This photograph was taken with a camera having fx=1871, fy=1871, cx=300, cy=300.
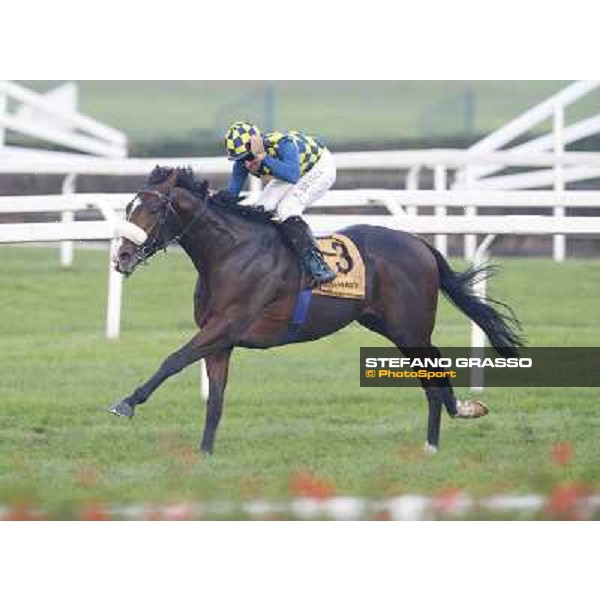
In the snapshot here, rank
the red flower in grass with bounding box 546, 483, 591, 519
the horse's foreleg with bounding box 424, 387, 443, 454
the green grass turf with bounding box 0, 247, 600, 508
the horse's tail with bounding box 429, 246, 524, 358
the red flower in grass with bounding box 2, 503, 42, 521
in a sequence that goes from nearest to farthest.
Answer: the red flower in grass with bounding box 546, 483, 591, 519 → the red flower in grass with bounding box 2, 503, 42, 521 → the green grass turf with bounding box 0, 247, 600, 508 → the horse's foreleg with bounding box 424, 387, 443, 454 → the horse's tail with bounding box 429, 246, 524, 358

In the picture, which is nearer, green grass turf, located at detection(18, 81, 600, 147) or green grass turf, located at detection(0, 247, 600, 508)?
green grass turf, located at detection(0, 247, 600, 508)

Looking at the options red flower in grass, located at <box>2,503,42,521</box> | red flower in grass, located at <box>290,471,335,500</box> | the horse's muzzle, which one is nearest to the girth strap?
the horse's muzzle

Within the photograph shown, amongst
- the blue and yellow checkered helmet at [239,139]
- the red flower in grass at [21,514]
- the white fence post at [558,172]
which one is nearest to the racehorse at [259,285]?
the blue and yellow checkered helmet at [239,139]

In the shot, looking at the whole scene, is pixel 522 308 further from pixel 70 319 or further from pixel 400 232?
pixel 400 232

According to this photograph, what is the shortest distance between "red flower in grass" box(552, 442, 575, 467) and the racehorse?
48 centimetres

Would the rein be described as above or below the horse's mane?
below

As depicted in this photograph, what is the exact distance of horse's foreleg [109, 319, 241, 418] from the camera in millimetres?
7902

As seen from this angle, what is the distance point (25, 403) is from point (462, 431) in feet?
7.32

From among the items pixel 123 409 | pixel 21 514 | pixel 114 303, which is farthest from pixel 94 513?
pixel 114 303

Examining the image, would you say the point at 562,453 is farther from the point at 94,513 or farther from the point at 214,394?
the point at 94,513

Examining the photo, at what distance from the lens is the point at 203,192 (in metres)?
8.63

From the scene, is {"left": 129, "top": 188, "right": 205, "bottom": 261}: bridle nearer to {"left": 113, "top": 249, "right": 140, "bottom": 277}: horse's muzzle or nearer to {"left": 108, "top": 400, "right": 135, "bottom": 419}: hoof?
{"left": 113, "top": 249, "right": 140, "bottom": 277}: horse's muzzle

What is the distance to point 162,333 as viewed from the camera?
12242 mm

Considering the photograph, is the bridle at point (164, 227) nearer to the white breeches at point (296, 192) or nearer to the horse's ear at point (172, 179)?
the horse's ear at point (172, 179)
